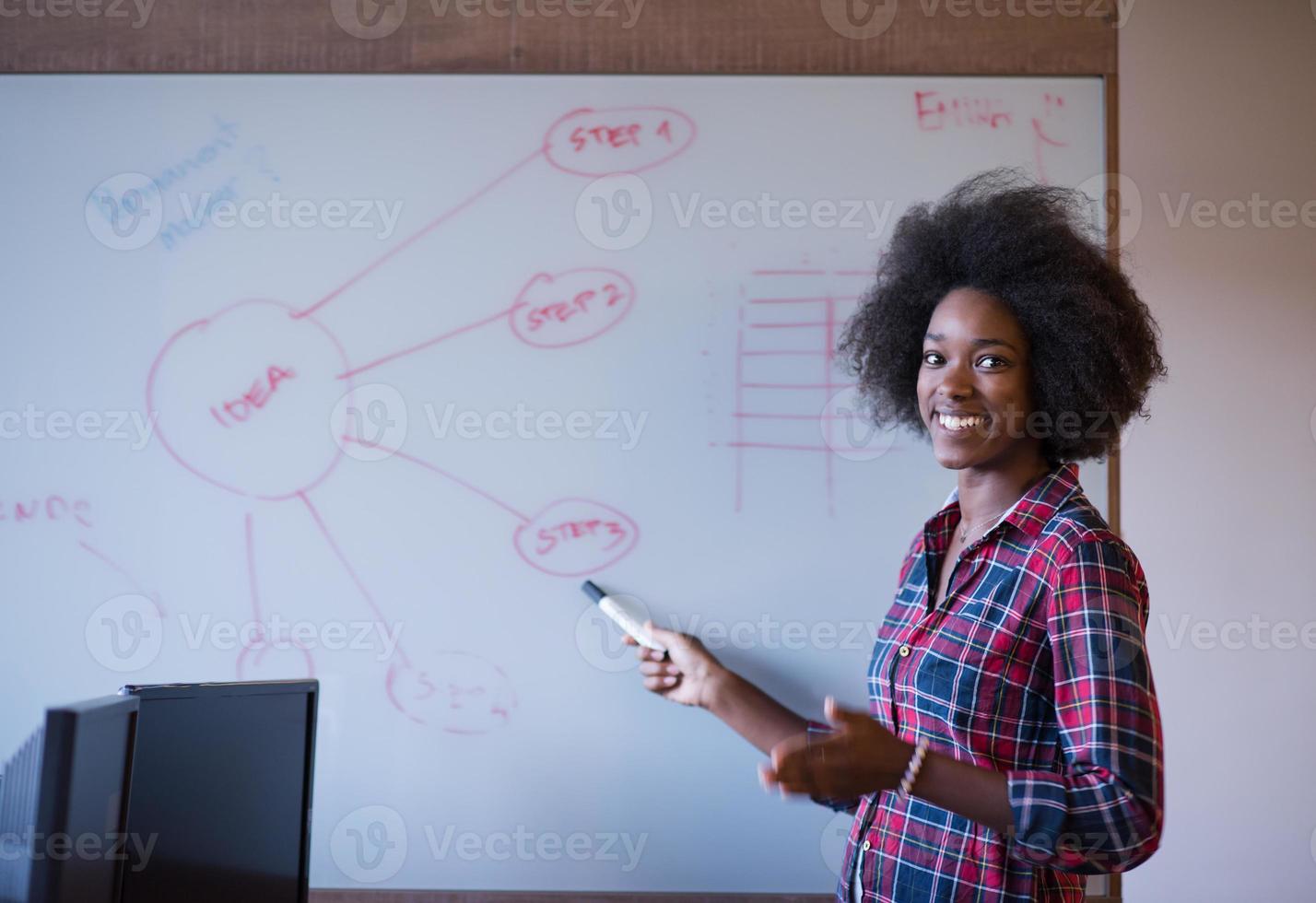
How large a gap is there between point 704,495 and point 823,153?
61cm

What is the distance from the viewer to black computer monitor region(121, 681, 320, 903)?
1.02 metres

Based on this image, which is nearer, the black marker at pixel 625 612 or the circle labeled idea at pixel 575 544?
the black marker at pixel 625 612

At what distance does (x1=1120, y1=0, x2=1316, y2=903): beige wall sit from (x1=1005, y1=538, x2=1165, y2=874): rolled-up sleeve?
82 centimetres

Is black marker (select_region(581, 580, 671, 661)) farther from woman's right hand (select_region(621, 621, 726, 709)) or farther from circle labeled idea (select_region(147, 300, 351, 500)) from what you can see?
circle labeled idea (select_region(147, 300, 351, 500))

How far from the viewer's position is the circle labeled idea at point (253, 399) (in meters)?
1.64

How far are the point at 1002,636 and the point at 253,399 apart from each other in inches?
49.0

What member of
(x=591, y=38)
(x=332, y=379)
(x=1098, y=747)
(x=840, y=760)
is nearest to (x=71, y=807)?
(x=840, y=760)

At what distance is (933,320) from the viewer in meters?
1.22

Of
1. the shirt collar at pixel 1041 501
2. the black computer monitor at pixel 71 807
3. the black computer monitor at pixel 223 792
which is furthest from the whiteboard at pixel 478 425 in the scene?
the black computer monitor at pixel 71 807

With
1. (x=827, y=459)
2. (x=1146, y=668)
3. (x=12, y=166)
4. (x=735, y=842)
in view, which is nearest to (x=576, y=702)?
(x=735, y=842)

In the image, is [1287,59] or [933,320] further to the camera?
[1287,59]

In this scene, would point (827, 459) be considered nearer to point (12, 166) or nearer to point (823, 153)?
point (823, 153)

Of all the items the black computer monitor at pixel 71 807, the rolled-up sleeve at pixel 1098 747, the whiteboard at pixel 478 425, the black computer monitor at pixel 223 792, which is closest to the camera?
the black computer monitor at pixel 71 807

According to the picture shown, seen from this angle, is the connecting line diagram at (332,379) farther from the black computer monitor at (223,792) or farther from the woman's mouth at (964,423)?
the woman's mouth at (964,423)
